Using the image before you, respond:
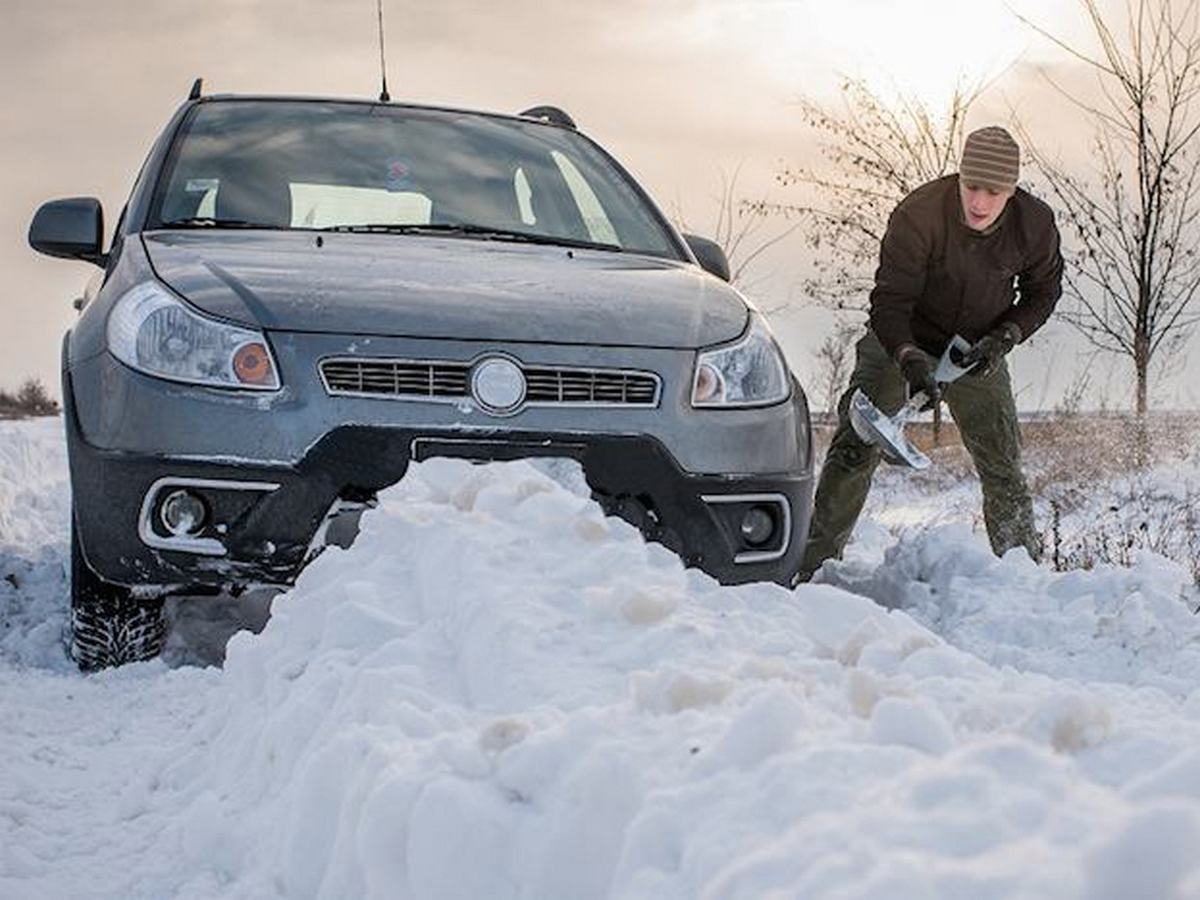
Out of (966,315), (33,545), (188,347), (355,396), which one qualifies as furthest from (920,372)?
(33,545)

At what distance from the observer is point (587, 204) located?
591cm

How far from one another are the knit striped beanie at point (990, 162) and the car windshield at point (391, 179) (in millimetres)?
1376

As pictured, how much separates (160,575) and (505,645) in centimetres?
180

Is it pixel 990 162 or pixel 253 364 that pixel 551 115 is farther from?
pixel 253 364

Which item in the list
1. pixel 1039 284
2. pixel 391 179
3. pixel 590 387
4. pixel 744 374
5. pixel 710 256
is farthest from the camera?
pixel 1039 284

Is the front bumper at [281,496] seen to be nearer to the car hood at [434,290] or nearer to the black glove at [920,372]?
the car hood at [434,290]

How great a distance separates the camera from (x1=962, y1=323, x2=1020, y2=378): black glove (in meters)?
6.66

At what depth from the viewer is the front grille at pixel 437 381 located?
14.4 feet

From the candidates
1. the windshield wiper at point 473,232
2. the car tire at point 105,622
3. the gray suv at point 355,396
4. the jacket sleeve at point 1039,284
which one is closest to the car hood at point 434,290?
the gray suv at point 355,396

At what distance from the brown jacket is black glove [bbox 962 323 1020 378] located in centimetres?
7

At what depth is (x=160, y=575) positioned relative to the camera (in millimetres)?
4477

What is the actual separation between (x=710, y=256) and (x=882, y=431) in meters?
1.20

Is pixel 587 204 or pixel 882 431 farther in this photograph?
pixel 882 431

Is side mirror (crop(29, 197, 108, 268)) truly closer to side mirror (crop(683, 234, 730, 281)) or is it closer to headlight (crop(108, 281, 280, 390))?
headlight (crop(108, 281, 280, 390))
